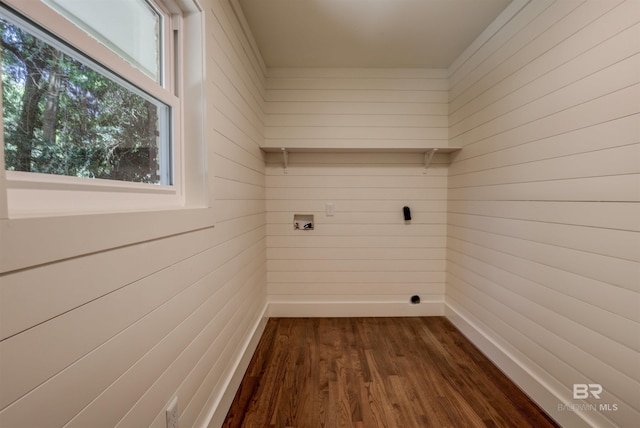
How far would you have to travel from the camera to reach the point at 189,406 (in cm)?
111

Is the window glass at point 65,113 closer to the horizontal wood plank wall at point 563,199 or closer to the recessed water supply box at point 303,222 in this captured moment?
the recessed water supply box at point 303,222

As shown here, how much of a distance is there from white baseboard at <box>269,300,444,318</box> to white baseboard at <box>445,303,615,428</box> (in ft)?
1.89

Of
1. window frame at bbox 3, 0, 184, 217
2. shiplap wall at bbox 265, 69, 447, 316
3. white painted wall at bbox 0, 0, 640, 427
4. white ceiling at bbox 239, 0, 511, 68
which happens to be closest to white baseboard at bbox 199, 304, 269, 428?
white painted wall at bbox 0, 0, 640, 427

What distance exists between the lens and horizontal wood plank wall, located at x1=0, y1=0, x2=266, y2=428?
51cm

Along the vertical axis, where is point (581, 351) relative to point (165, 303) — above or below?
below

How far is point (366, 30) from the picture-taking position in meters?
2.00

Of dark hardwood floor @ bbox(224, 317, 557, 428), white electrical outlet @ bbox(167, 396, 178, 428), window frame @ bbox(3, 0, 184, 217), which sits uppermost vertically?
window frame @ bbox(3, 0, 184, 217)

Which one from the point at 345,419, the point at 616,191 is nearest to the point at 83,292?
the point at 345,419

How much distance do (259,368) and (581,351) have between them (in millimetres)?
1876

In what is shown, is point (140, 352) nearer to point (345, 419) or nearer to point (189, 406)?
point (189, 406)

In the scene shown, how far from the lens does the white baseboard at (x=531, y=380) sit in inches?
50.9

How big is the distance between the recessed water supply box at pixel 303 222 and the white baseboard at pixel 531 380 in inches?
65.6

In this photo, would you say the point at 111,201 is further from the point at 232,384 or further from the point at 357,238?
the point at 357,238

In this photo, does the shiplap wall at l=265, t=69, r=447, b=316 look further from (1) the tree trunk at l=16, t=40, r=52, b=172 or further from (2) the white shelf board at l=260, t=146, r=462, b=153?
(1) the tree trunk at l=16, t=40, r=52, b=172
